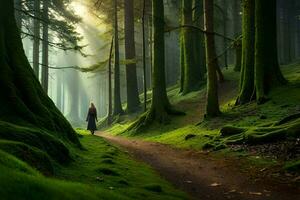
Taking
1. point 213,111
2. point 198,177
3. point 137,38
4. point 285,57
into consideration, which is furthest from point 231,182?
point 137,38

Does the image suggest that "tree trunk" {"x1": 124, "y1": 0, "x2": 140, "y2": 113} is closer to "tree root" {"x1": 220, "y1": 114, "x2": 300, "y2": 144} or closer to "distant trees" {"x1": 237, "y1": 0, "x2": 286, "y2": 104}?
"distant trees" {"x1": 237, "y1": 0, "x2": 286, "y2": 104}

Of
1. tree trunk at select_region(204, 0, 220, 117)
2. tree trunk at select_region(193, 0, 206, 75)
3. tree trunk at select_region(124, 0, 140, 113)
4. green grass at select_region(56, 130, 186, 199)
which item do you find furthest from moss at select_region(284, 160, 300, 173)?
tree trunk at select_region(124, 0, 140, 113)

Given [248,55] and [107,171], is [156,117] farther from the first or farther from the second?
[107,171]

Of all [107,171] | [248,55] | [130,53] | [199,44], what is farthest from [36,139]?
[199,44]

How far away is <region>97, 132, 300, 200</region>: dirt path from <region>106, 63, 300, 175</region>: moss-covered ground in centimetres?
78

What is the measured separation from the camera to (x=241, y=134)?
14.2m

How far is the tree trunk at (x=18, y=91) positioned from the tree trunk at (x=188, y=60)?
15980mm

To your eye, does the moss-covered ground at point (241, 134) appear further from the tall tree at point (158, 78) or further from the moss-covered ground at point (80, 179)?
the moss-covered ground at point (80, 179)

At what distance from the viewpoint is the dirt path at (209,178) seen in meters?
8.72

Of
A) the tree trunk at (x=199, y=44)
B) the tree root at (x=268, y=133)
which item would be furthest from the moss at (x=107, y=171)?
the tree trunk at (x=199, y=44)

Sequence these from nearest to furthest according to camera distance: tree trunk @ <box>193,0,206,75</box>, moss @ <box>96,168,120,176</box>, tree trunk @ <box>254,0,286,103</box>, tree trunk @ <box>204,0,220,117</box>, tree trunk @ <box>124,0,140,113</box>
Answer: moss @ <box>96,168,120,176</box>
tree trunk @ <box>254,0,286,103</box>
tree trunk @ <box>204,0,220,117</box>
tree trunk @ <box>193,0,206,75</box>
tree trunk @ <box>124,0,140,113</box>

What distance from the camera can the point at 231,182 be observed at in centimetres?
988

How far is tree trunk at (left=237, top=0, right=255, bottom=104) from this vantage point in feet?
63.8

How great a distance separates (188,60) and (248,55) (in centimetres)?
952
